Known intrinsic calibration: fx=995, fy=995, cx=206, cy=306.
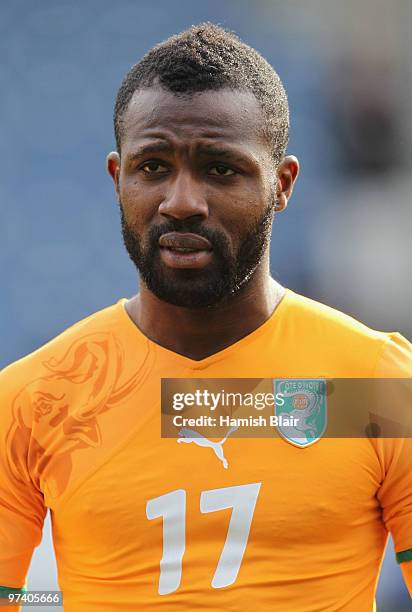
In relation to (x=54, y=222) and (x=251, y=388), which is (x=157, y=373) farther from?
(x=54, y=222)

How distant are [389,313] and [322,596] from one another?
2.80m

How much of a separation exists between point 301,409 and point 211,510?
27cm

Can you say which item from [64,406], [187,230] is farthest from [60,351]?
[187,230]

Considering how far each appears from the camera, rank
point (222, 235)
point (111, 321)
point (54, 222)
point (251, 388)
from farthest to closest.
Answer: point (54, 222) < point (111, 321) < point (251, 388) < point (222, 235)

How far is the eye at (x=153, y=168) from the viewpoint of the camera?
6.12ft

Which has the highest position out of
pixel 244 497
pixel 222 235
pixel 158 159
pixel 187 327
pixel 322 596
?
pixel 158 159

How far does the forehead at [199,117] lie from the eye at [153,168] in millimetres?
49

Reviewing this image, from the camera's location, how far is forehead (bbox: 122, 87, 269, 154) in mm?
1837

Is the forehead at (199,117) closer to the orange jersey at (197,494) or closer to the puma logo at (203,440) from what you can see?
the orange jersey at (197,494)

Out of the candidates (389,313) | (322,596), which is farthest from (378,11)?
(322,596)

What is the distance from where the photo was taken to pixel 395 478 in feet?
6.13

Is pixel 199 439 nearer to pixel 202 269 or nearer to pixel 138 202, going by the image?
pixel 202 269

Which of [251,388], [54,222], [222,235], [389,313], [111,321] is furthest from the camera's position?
[54,222]

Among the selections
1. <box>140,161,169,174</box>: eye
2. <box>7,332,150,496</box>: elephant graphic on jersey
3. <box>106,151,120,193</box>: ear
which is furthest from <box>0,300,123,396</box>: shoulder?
<box>140,161,169,174</box>: eye
